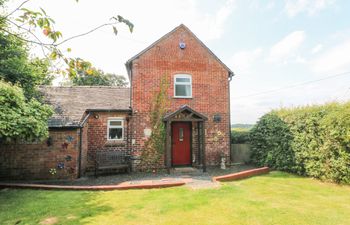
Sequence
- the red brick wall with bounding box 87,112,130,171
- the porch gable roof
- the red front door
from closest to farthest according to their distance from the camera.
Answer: the porch gable roof
the red brick wall with bounding box 87,112,130,171
the red front door

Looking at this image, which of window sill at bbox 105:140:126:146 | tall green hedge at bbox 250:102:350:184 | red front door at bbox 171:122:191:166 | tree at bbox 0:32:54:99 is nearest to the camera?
tall green hedge at bbox 250:102:350:184

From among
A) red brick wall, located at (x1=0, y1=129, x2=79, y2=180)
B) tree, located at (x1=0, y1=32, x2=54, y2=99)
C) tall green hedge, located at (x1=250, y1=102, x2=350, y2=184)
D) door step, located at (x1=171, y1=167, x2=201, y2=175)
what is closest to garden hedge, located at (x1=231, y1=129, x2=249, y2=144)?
tall green hedge, located at (x1=250, y1=102, x2=350, y2=184)

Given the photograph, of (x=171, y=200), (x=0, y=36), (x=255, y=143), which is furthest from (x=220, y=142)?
(x=0, y=36)

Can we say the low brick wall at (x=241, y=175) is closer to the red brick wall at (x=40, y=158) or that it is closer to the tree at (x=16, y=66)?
the red brick wall at (x=40, y=158)

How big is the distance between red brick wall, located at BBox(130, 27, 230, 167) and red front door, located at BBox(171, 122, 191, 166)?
98cm

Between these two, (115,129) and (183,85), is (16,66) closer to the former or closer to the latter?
(115,129)

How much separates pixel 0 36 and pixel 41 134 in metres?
5.72

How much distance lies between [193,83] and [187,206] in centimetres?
749

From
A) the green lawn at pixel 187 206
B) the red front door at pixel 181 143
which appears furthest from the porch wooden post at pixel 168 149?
the green lawn at pixel 187 206

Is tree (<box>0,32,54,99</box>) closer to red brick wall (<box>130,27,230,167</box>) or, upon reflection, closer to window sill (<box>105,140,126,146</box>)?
window sill (<box>105,140,126,146</box>)

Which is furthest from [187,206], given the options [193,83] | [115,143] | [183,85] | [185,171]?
[193,83]

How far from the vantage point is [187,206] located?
217 inches

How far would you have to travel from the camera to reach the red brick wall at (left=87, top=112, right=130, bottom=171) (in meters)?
10.7

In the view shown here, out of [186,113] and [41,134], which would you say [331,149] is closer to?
[186,113]
